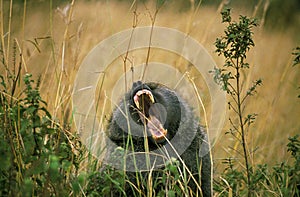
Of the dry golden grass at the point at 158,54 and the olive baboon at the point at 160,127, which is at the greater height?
the dry golden grass at the point at 158,54

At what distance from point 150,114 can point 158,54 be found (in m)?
2.49

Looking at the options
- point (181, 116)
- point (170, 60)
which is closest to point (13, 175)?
point (181, 116)

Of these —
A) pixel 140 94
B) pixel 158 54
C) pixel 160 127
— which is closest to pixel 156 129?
pixel 160 127

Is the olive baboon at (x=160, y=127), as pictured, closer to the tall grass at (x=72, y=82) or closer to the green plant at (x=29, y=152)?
the tall grass at (x=72, y=82)

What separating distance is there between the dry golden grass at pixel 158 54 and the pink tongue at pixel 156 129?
73cm

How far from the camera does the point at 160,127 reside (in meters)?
3.23

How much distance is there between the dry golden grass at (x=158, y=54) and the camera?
4.41 meters

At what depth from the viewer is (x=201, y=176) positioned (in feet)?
11.2

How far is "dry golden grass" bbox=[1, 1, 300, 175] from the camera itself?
14.5 feet

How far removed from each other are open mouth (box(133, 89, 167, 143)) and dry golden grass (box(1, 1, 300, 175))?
0.70m

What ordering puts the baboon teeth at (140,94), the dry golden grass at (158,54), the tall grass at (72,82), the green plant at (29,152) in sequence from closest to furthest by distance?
the green plant at (29,152)
the tall grass at (72,82)
the baboon teeth at (140,94)
the dry golden grass at (158,54)

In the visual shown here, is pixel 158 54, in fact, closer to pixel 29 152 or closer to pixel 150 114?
pixel 150 114

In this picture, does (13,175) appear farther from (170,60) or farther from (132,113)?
(170,60)

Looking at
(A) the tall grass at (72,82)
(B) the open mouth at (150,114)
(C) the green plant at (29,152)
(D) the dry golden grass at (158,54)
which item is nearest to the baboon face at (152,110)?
(B) the open mouth at (150,114)
